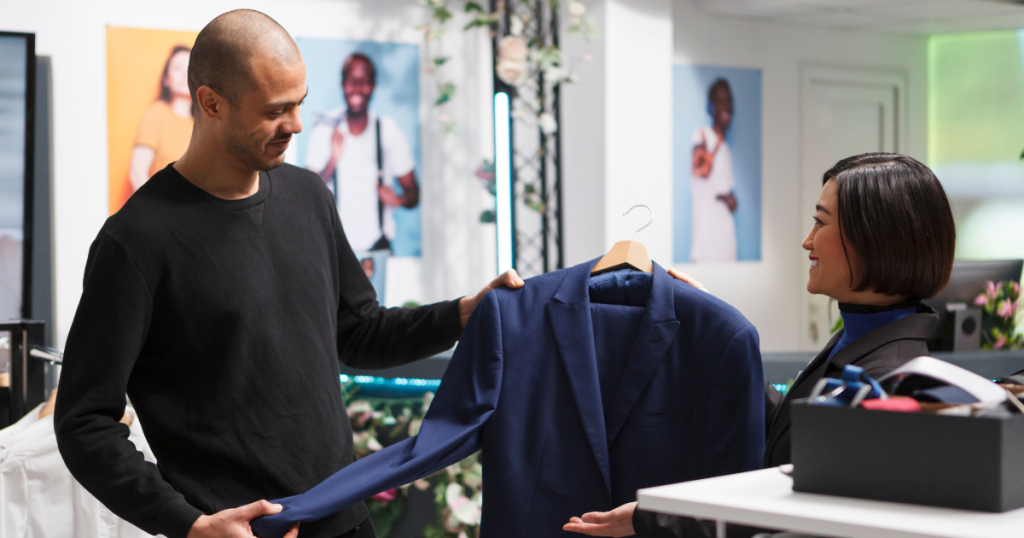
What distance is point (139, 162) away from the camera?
3.38 m

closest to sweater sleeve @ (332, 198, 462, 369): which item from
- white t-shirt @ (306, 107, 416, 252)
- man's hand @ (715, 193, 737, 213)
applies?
white t-shirt @ (306, 107, 416, 252)

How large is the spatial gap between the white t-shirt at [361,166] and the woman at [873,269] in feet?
8.82

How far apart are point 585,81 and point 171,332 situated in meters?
2.85

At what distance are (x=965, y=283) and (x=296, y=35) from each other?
2.91 metres

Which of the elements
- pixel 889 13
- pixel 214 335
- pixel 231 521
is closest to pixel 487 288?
pixel 214 335

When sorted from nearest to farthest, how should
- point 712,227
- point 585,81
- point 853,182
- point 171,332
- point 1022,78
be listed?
1. point 853,182
2. point 171,332
3. point 585,81
4. point 712,227
5. point 1022,78

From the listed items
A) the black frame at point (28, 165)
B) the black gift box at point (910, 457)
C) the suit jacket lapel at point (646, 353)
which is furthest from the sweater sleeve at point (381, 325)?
the black frame at point (28, 165)

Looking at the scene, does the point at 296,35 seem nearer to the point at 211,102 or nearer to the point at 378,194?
the point at 378,194

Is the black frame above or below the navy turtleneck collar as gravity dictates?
above

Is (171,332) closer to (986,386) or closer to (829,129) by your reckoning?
(986,386)

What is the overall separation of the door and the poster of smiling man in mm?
415

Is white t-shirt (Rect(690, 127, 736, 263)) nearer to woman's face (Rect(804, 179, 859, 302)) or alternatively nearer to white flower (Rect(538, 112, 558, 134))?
white flower (Rect(538, 112, 558, 134))

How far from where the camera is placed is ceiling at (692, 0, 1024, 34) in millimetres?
4598

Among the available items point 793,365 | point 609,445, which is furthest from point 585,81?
point 609,445
